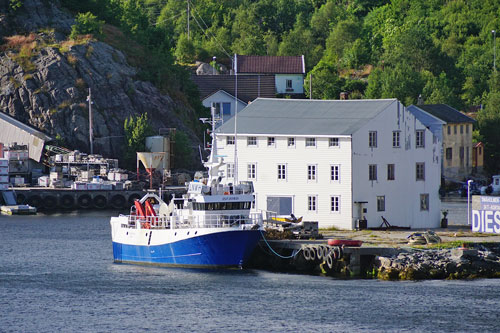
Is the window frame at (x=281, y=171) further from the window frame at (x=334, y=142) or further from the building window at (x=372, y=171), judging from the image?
the building window at (x=372, y=171)

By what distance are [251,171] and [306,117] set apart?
5.65 m

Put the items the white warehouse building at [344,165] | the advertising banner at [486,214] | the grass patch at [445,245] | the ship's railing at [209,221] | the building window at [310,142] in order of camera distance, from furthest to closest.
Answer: the building window at [310,142] → the white warehouse building at [344,165] → the advertising banner at [486,214] → the ship's railing at [209,221] → the grass patch at [445,245]

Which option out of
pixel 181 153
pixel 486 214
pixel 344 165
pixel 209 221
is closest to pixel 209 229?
pixel 209 221

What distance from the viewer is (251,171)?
252ft

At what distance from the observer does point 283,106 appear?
8200 cm

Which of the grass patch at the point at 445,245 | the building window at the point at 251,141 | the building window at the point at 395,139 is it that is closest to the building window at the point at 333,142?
the building window at the point at 395,139

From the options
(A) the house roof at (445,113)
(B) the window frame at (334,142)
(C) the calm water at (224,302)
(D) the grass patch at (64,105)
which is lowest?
(C) the calm water at (224,302)

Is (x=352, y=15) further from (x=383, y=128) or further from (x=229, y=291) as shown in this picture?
(x=229, y=291)

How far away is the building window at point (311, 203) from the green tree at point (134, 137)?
60.7m

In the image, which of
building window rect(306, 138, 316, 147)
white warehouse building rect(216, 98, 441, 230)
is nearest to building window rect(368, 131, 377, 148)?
white warehouse building rect(216, 98, 441, 230)

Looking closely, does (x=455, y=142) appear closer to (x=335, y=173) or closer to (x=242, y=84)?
(x=242, y=84)

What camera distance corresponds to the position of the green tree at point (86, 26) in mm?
147675

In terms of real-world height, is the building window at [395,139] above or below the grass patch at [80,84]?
below

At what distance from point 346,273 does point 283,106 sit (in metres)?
21.0
